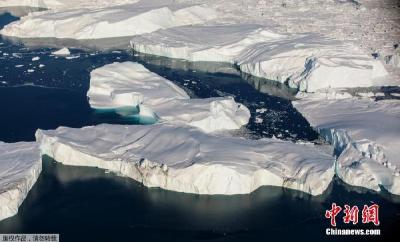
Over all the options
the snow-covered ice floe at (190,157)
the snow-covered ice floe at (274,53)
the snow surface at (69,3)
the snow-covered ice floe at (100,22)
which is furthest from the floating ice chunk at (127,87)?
the snow surface at (69,3)

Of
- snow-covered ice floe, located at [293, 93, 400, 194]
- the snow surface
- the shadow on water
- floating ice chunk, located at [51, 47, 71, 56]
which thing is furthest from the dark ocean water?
the snow surface

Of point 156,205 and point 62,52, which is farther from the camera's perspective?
point 62,52

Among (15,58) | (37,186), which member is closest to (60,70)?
(15,58)

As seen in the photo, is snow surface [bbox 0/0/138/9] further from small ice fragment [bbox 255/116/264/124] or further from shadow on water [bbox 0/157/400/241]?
shadow on water [bbox 0/157/400/241]

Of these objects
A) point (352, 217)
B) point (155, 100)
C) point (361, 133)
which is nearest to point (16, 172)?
point (155, 100)

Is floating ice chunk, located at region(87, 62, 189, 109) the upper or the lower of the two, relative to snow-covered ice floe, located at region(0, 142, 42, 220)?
upper

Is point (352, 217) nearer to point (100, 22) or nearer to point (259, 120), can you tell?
point (259, 120)
